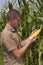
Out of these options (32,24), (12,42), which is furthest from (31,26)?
(12,42)

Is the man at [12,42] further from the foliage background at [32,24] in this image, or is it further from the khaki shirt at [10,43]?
the foliage background at [32,24]

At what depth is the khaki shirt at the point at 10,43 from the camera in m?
2.86

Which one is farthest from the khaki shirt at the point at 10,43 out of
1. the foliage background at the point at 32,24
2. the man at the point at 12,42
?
the foliage background at the point at 32,24

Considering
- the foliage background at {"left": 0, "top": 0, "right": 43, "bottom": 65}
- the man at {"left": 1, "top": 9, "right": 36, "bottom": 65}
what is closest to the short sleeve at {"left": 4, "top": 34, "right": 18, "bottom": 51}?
the man at {"left": 1, "top": 9, "right": 36, "bottom": 65}

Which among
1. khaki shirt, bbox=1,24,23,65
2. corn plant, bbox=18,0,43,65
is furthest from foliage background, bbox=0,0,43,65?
khaki shirt, bbox=1,24,23,65

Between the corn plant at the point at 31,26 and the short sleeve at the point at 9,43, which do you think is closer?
the short sleeve at the point at 9,43

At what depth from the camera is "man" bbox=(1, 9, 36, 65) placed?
285cm

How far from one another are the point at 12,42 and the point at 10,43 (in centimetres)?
2

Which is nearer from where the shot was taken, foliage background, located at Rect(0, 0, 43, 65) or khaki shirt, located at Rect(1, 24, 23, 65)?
khaki shirt, located at Rect(1, 24, 23, 65)

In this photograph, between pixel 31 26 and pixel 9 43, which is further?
pixel 31 26

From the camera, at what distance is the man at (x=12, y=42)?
9.35 feet

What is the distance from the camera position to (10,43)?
9.41 ft

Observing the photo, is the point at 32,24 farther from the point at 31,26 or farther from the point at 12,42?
the point at 12,42

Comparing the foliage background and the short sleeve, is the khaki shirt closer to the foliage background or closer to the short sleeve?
the short sleeve
